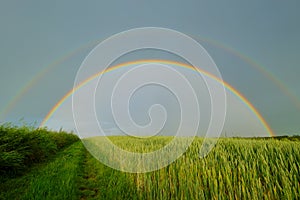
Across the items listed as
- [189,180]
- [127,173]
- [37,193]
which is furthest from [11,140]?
[189,180]

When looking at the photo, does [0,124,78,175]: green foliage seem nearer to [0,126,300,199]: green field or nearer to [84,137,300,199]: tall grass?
[0,126,300,199]: green field

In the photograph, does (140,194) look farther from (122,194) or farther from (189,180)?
(189,180)

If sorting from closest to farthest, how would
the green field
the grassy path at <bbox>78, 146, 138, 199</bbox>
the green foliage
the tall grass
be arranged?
the tall grass
the green field
the grassy path at <bbox>78, 146, 138, 199</bbox>
the green foliage

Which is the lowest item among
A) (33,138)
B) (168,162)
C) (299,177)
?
(299,177)

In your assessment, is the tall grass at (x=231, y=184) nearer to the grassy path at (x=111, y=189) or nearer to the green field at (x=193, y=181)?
the green field at (x=193, y=181)

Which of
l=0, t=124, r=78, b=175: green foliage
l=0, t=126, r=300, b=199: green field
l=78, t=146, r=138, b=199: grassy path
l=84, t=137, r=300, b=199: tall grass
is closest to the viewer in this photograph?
l=84, t=137, r=300, b=199: tall grass

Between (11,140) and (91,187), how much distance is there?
5.02 m

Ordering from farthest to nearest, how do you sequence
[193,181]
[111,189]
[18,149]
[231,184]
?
1. [18,149]
2. [111,189]
3. [193,181]
4. [231,184]

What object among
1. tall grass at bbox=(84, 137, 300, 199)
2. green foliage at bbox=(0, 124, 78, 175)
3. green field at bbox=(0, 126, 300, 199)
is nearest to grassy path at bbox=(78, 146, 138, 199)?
green field at bbox=(0, 126, 300, 199)

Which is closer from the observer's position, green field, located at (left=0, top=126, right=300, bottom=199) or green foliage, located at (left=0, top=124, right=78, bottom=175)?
green field, located at (left=0, top=126, right=300, bottom=199)

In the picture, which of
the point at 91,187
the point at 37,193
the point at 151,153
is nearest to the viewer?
the point at 37,193

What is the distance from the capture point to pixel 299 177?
14.0 feet

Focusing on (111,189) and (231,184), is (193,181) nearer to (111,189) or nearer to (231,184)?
(231,184)

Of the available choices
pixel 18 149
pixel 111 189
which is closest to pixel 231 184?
pixel 111 189
